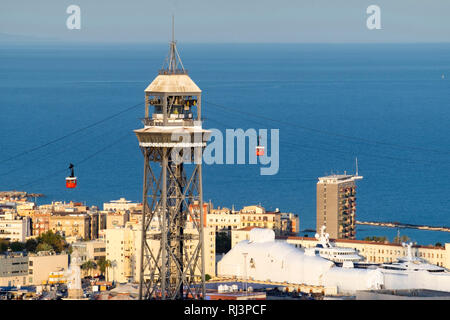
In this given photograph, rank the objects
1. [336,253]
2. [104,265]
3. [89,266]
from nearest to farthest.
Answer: [336,253], [104,265], [89,266]

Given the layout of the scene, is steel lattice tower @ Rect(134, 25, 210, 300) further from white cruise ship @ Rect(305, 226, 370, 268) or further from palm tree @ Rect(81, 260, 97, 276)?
palm tree @ Rect(81, 260, 97, 276)

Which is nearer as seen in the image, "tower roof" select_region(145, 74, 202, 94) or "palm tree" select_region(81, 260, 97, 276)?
"tower roof" select_region(145, 74, 202, 94)

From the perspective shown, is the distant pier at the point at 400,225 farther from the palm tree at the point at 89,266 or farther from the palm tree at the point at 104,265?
the palm tree at the point at 89,266

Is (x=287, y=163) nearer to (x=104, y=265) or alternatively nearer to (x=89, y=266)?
(x=89, y=266)

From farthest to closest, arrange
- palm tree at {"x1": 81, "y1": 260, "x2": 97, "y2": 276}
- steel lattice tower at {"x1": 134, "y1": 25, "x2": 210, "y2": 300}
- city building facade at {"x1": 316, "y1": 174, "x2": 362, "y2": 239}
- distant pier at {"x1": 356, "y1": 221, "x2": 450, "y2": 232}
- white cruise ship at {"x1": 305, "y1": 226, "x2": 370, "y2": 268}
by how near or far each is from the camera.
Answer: distant pier at {"x1": 356, "y1": 221, "x2": 450, "y2": 232}, city building facade at {"x1": 316, "y1": 174, "x2": 362, "y2": 239}, palm tree at {"x1": 81, "y1": 260, "x2": 97, "y2": 276}, white cruise ship at {"x1": 305, "y1": 226, "x2": 370, "y2": 268}, steel lattice tower at {"x1": 134, "y1": 25, "x2": 210, "y2": 300}

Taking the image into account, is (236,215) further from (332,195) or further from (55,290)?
(55,290)

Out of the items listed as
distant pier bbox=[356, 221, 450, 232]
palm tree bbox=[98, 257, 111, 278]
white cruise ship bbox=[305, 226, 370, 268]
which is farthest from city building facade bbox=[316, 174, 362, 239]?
palm tree bbox=[98, 257, 111, 278]

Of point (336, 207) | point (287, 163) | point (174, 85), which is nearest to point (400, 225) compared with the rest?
point (336, 207)

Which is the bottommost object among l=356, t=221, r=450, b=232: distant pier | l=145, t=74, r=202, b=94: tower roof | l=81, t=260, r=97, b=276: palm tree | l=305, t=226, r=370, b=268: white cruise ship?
l=81, t=260, r=97, b=276: palm tree

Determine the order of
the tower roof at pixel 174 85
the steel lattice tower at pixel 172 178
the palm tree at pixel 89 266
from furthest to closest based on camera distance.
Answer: the palm tree at pixel 89 266 → the tower roof at pixel 174 85 → the steel lattice tower at pixel 172 178

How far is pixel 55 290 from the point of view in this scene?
76688 mm

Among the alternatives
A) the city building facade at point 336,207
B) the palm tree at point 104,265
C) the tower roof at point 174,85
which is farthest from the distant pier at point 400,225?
the tower roof at point 174,85

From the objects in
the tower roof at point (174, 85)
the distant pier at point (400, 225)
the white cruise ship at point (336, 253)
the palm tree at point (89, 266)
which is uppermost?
the tower roof at point (174, 85)
